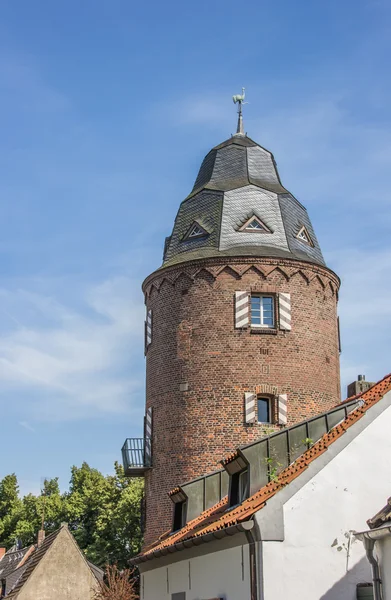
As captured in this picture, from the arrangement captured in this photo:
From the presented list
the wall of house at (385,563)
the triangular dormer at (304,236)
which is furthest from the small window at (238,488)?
the triangular dormer at (304,236)

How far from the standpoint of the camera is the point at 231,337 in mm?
27641

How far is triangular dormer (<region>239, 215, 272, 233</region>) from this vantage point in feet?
96.4

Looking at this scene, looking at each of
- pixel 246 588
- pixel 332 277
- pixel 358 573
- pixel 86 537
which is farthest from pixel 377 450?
pixel 86 537

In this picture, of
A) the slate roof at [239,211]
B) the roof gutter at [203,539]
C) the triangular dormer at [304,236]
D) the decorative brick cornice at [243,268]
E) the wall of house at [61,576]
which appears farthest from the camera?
the wall of house at [61,576]

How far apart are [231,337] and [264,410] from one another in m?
2.41

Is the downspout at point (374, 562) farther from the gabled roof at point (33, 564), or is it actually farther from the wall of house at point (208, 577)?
the gabled roof at point (33, 564)

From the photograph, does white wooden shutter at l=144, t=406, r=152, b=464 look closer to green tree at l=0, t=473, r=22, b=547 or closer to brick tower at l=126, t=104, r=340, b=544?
brick tower at l=126, t=104, r=340, b=544

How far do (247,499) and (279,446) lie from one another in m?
1.14

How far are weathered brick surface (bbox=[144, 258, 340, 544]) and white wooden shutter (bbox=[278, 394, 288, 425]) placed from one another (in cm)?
18

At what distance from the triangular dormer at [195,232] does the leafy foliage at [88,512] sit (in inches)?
768

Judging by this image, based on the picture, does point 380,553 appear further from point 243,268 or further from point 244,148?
point 244,148

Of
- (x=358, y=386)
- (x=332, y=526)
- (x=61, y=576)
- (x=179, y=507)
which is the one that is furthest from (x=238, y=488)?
(x=61, y=576)

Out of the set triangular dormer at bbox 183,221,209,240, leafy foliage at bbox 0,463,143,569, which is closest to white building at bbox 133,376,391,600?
triangular dormer at bbox 183,221,209,240

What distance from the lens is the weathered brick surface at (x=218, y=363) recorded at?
27141 millimetres
